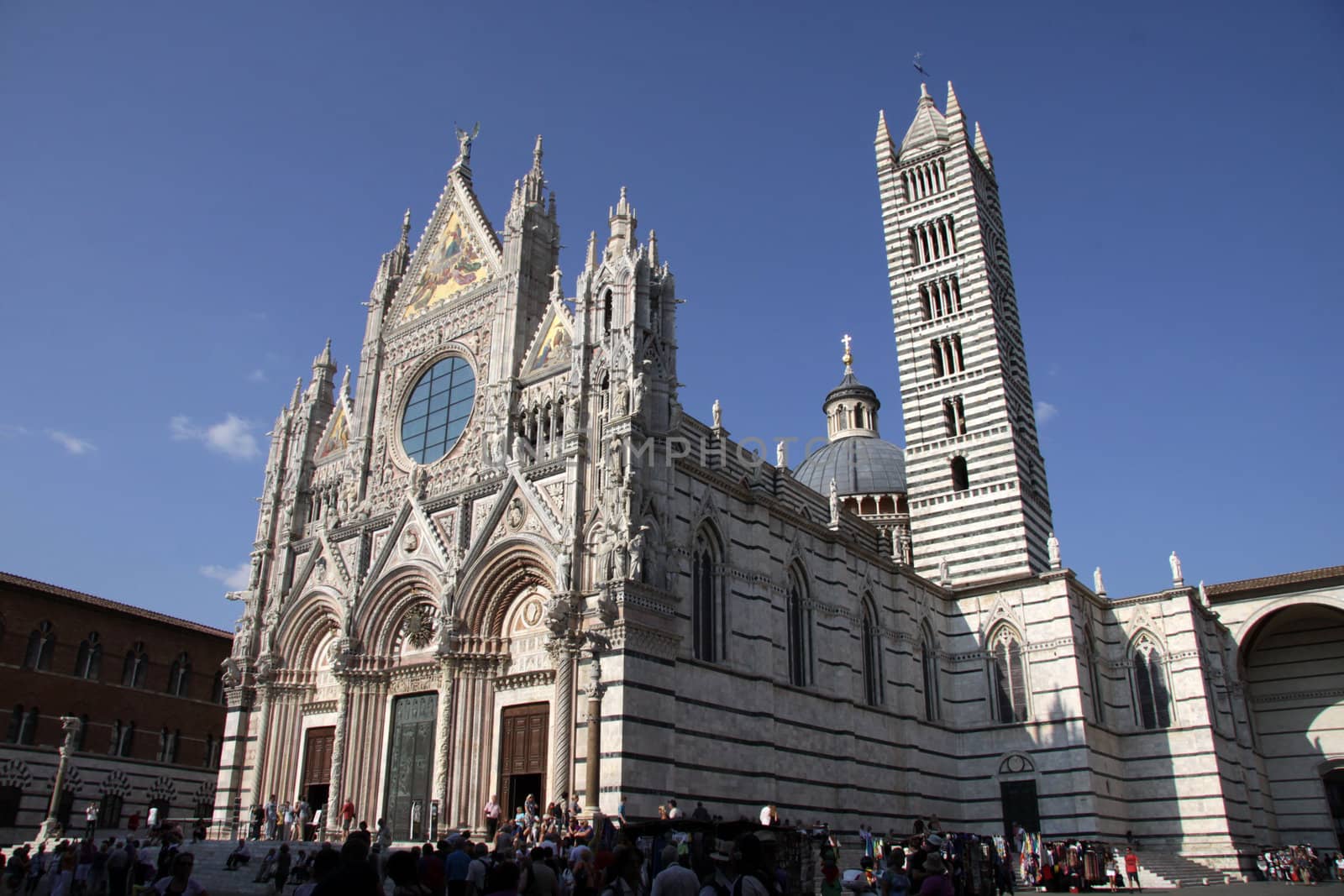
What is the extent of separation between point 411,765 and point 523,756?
145 inches

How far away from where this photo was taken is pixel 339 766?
25.4 meters

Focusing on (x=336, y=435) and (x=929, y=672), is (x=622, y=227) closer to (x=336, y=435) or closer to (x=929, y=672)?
(x=336, y=435)

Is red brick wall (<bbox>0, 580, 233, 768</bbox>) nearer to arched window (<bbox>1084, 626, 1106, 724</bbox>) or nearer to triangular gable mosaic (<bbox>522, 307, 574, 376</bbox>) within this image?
triangular gable mosaic (<bbox>522, 307, 574, 376</bbox>)

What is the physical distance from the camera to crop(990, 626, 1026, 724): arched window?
32.3 meters

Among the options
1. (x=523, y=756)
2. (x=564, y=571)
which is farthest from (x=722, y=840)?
(x=523, y=756)

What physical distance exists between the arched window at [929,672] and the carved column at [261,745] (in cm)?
1938

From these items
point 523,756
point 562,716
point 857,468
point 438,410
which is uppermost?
point 857,468

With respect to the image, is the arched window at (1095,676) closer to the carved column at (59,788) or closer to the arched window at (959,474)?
the arched window at (959,474)

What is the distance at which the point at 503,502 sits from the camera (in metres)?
24.8

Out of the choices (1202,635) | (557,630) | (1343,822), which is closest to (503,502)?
(557,630)

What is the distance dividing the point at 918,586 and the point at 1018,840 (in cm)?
815

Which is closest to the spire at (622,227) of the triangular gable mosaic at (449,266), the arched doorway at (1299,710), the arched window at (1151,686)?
the triangular gable mosaic at (449,266)

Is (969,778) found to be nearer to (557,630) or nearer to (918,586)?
(918,586)

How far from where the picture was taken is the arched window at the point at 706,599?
23.9m
